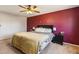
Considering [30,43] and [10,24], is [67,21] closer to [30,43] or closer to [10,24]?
[30,43]

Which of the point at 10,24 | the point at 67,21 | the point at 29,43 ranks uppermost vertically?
the point at 67,21

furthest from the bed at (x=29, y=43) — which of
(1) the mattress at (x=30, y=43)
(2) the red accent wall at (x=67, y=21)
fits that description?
(2) the red accent wall at (x=67, y=21)

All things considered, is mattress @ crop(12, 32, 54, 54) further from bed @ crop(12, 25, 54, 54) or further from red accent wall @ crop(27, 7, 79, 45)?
red accent wall @ crop(27, 7, 79, 45)

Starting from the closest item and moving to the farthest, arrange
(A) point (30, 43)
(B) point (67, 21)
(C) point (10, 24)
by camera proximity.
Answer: (C) point (10, 24)
(A) point (30, 43)
(B) point (67, 21)

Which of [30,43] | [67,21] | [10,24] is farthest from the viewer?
[67,21]

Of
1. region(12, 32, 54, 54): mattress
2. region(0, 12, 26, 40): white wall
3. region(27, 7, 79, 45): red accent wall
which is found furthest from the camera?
region(27, 7, 79, 45): red accent wall

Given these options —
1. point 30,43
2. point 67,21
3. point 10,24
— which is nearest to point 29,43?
point 30,43

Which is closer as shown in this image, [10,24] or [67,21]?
[10,24]

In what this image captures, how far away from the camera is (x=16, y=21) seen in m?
1.95

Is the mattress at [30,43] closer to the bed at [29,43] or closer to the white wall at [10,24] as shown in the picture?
the bed at [29,43]

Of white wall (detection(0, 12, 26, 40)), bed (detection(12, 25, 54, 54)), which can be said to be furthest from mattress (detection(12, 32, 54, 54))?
white wall (detection(0, 12, 26, 40))
